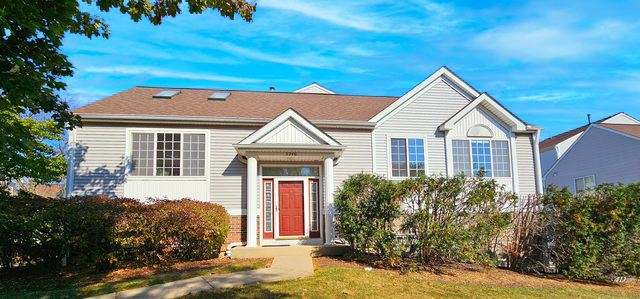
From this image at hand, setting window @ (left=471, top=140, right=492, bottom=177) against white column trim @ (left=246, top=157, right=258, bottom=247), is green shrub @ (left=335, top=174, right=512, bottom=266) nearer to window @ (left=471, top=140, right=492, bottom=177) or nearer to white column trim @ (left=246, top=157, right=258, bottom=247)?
white column trim @ (left=246, top=157, right=258, bottom=247)

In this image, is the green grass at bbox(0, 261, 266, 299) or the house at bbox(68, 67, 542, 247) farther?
the house at bbox(68, 67, 542, 247)

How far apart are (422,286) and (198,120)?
324 inches

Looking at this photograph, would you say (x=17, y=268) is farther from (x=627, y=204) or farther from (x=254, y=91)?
(x=627, y=204)

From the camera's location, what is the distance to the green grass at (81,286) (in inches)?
274

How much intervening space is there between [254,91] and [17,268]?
994cm

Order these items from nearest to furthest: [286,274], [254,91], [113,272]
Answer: [286,274], [113,272], [254,91]

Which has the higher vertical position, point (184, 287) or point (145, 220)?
point (145, 220)

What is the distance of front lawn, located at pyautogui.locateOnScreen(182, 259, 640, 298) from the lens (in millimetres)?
6672

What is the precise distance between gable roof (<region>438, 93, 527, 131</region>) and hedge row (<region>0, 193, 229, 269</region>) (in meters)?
8.59

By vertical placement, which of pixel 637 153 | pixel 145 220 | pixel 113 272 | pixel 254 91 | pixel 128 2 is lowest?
pixel 113 272

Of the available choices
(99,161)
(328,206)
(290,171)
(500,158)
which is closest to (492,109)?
(500,158)

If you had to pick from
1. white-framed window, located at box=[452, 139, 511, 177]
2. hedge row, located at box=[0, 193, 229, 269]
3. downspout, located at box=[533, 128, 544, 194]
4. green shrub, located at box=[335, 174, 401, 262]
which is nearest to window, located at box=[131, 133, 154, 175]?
hedge row, located at box=[0, 193, 229, 269]

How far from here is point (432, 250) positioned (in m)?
9.07

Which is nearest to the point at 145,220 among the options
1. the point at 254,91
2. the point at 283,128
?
the point at 283,128
